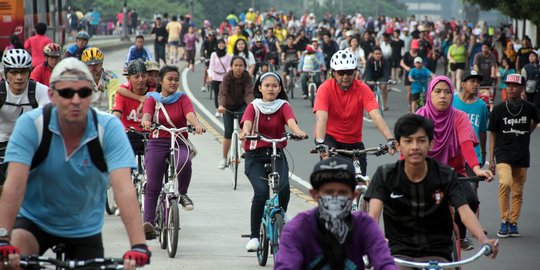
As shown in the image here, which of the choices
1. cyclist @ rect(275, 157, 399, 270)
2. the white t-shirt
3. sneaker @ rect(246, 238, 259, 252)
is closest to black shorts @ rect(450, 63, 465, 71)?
sneaker @ rect(246, 238, 259, 252)

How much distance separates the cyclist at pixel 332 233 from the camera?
5.88 meters

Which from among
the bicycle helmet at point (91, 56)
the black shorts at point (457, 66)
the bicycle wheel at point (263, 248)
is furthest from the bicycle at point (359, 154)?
the black shorts at point (457, 66)

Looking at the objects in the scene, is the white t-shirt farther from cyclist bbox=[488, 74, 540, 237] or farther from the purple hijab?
cyclist bbox=[488, 74, 540, 237]

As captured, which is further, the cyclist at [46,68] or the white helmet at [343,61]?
the cyclist at [46,68]

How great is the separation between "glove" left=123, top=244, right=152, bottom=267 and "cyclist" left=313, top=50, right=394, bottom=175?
18.9 ft

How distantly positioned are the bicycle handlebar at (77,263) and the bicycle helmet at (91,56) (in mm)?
9039

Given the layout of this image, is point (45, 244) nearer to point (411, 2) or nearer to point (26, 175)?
point (26, 175)

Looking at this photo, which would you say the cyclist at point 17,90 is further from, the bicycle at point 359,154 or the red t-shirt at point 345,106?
the red t-shirt at point 345,106

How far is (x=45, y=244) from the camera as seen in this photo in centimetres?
642

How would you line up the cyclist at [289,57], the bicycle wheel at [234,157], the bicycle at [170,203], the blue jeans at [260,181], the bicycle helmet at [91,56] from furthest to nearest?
the cyclist at [289,57]
the bicycle wheel at [234,157]
the bicycle helmet at [91,56]
the bicycle at [170,203]
the blue jeans at [260,181]

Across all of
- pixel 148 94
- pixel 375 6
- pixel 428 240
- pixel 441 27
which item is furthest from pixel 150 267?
pixel 375 6

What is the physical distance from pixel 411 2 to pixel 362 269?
194 metres

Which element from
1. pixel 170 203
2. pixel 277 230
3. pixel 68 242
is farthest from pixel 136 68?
pixel 68 242

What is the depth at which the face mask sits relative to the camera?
19.2 feet
